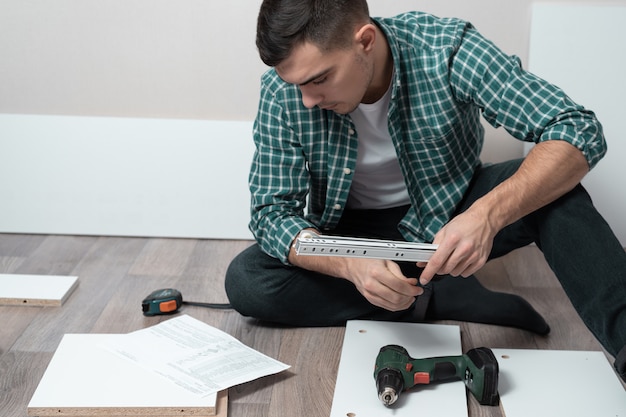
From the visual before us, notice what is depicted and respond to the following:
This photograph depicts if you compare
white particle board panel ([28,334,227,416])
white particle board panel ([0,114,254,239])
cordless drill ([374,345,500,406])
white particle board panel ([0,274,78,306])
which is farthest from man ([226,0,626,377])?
white particle board panel ([0,114,254,239])

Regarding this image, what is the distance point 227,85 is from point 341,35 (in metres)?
1.08

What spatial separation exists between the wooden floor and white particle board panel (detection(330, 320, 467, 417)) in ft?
0.13

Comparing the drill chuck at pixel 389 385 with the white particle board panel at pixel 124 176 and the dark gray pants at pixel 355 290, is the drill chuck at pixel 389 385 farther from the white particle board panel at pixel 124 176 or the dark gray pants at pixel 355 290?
the white particle board panel at pixel 124 176

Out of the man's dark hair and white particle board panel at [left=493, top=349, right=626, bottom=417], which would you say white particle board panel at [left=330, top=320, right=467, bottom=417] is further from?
the man's dark hair

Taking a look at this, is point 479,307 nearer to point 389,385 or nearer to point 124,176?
point 389,385

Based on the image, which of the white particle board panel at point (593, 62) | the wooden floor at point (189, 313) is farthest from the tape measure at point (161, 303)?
the white particle board panel at point (593, 62)

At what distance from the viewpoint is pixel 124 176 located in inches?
109

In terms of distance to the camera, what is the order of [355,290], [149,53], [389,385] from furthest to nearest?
1. [149,53]
2. [355,290]
3. [389,385]

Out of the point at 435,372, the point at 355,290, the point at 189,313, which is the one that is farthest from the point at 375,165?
the point at 189,313

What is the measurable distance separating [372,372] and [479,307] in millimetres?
407

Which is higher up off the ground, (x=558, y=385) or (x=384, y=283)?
(x=384, y=283)

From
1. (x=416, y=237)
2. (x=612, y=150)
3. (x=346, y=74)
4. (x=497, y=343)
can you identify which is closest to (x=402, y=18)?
(x=346, y=74)

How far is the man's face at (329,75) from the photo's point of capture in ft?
5.49

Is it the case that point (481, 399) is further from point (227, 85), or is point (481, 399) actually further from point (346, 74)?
point (227, 85)
